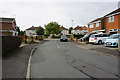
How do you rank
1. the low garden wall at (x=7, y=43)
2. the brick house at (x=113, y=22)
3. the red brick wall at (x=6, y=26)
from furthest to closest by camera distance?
the red brick wall at (x=6, y=26) → the brick house at (x=113, y=22) → the low garden wall at (x=7, y=43)

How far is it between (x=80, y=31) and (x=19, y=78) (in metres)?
78.6

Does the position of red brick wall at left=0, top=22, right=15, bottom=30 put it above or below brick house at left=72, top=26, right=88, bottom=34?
below

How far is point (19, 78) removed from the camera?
12.4 feet

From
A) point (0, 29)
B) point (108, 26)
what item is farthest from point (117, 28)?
point (0, 29)

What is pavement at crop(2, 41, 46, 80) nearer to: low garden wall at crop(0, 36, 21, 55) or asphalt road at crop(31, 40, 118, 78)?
asphalt road at crop(31, 40, 118, 78)

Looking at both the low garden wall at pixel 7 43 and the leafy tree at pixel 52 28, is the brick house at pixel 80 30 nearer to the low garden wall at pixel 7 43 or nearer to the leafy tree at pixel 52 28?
the leafy tree at pixel 52 28

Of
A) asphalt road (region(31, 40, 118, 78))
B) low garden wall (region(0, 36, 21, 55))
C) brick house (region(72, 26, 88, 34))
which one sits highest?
brick house (region(72, 26, 88, 34))

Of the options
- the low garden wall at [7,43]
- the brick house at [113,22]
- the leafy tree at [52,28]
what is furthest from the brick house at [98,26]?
the leafy tree at [52,28]

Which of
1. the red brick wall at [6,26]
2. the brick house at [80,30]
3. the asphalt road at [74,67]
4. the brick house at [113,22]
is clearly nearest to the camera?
the asphalt road at [74,67]

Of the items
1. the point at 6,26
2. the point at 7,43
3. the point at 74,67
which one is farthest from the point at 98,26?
the point at 6,26

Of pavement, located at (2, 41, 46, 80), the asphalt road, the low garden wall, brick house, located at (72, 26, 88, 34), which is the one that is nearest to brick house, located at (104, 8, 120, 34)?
the asphalt road

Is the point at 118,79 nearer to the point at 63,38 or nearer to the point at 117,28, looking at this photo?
the point at 117,28

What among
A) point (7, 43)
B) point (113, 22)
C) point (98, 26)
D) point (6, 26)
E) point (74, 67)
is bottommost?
point (74, 67)

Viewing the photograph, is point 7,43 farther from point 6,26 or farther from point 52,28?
point 52,28
